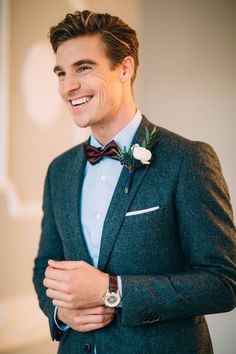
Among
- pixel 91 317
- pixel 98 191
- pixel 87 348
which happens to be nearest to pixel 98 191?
pixel 98 191

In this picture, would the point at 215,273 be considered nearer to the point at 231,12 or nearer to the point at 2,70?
the point at 2,70

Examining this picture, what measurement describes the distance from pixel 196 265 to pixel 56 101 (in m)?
1.43

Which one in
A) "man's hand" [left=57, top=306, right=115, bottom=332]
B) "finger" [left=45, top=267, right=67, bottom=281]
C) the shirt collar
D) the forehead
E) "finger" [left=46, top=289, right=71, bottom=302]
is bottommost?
"man's hand" [left=57, top=306, right=115, bottom=332]

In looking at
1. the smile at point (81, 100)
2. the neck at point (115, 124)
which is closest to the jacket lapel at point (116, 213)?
the neck at point (115, 124)

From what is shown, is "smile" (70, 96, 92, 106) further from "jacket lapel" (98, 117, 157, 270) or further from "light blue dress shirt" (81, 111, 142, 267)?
"jacket lapel" (98, 117, 157, 270)

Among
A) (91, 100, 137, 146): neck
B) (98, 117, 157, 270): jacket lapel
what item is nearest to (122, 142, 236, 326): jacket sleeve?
(98, 117, 157, 270): jacket lapel

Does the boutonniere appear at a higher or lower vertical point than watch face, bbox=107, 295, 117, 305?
higher

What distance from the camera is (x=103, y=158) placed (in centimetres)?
147

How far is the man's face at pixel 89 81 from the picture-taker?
1.43m

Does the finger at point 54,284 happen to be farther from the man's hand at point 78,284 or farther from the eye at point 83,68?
the eye at point 83,68

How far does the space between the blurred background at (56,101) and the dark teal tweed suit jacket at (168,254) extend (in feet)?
2.77

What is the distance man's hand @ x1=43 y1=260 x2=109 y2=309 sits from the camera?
115cm

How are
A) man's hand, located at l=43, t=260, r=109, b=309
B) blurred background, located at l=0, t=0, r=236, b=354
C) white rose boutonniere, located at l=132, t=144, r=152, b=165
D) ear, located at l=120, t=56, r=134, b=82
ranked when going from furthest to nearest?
blurred background, located at l=0, t=0, r=236, b=354
ear, located at l=120, t=56, r=134, b=82
white rose boutonniere, located at l=132, t=144, r=152, b=165
man's hand, located at l=43, t=260, r=109, b=309

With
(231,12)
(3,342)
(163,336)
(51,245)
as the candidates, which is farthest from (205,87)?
(3,342)
